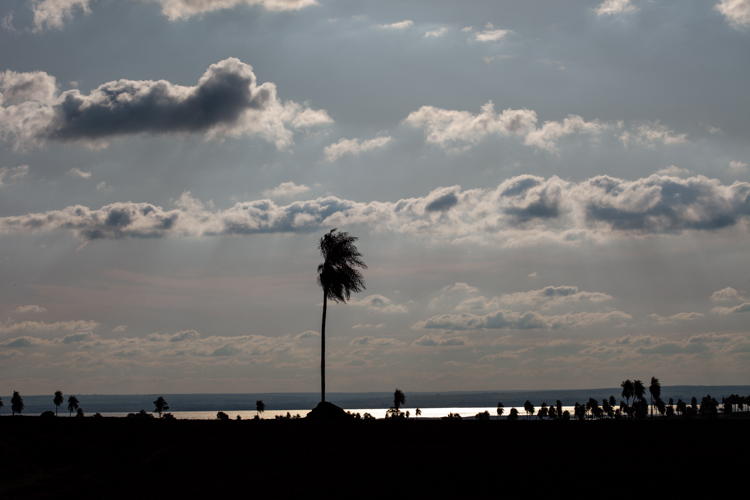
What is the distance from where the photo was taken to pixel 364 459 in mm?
22547

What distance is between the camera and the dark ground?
59.5ft

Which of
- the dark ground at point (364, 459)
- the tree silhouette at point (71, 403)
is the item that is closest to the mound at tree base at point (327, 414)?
the dark ground at point (364, 459)

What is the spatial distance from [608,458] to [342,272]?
22.7 metres

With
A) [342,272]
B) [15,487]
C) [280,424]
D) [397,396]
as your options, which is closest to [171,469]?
[15,487]

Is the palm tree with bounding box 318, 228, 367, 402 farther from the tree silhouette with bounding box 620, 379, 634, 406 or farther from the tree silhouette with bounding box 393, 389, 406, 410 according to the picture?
the tree silhouette with bounding box 620, 379, 634, 406

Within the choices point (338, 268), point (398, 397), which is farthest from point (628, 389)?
point (338, 268)

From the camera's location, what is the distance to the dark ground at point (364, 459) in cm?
1814

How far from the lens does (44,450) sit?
81.5 ft

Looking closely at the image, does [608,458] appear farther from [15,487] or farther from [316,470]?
[15,487]

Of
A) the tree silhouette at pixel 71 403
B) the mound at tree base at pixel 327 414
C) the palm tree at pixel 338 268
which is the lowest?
the tree silhouette at pixel 71 403

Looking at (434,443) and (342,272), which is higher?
(342,272)

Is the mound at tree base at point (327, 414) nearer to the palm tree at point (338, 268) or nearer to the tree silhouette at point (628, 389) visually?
the palm tree at point (338, 268)

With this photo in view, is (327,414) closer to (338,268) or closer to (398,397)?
(338,268)

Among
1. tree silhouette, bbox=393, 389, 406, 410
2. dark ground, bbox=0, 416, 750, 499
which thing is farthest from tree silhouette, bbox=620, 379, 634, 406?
dark ground, bbox=0, 416, 750, 499
